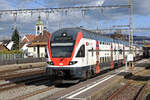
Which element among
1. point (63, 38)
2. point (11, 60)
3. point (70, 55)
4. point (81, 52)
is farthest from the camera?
point (11, 60)

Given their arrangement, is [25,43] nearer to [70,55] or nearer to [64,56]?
[64,56]

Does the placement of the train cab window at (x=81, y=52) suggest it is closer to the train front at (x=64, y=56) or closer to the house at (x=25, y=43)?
the train front at (x=64, y=56)

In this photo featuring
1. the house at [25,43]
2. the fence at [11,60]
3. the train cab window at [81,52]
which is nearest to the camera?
the train cab window at [81,52]

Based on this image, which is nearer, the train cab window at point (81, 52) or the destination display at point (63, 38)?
the train cab window at point (81, 52)

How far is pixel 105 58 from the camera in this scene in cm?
2016

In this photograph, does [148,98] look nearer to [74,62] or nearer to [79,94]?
[79,94]

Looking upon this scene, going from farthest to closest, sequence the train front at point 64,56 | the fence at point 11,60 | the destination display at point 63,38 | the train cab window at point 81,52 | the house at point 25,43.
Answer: the house at point 25,43, the fence at point 11,60, the destination display at point 63,38, the train cab window at point 81,52, the train front at point 64,56

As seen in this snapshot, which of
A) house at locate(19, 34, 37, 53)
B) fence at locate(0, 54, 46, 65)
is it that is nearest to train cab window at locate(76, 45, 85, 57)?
fence at locate(0, 54, 46, 65)

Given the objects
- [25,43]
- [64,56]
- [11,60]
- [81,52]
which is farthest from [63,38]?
[25,43]

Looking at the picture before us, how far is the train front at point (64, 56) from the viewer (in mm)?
13611

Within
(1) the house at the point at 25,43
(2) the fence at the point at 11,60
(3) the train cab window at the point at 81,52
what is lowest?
(2) the fence at the point at 11,60

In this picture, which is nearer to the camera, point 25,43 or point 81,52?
point 81,52

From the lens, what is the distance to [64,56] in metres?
13.8

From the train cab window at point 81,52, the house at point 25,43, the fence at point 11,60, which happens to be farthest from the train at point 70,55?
the house at point 25,43
